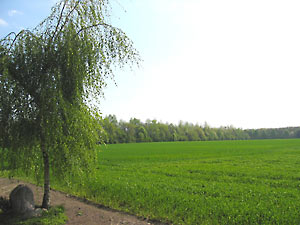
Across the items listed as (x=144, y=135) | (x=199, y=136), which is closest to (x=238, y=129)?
(x=199, y=136)

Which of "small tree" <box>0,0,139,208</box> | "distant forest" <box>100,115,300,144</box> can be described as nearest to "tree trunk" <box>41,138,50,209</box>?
"small tree" <box>0,0,139,208</box>

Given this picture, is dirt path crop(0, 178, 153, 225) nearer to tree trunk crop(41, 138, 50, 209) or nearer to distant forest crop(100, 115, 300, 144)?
tree trunk crop(41, 138, 50, 209)

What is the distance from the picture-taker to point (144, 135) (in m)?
124

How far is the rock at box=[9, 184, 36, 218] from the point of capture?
7507 mm

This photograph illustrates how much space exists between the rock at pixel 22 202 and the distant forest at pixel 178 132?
295 ft

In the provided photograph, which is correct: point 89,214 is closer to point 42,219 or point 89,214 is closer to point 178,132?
point 42,219

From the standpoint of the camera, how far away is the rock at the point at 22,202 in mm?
7507

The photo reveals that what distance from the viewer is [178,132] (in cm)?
14575

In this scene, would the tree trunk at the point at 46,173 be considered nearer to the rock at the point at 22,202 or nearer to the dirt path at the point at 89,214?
the dirt path at the point at 89,214

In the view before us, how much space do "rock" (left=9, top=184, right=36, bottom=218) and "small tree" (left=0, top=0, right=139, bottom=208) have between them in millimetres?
816

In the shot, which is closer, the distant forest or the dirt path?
the dirt path

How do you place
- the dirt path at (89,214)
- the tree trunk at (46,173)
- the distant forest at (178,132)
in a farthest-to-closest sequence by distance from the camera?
1. the distant forest at (178,132)
2. the tree trunk at (46,173)
3. the dirt path at (89,214)

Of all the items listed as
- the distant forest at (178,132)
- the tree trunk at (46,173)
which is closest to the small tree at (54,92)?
the tree trunk at (46,173)

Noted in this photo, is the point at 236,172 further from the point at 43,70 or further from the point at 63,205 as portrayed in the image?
the point at 43,70
